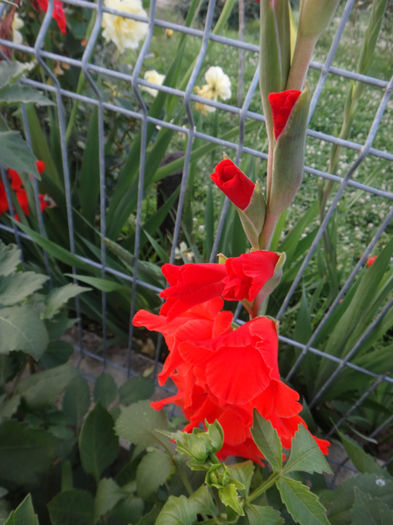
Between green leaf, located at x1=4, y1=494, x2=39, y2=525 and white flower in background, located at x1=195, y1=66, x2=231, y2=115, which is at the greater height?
white flower in background, located at x1=195, y1=66, x2=231, y2=115

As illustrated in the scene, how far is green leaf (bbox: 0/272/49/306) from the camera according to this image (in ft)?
2.60

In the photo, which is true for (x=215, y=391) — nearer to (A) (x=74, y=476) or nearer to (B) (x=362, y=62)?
(B) (x=362, y=62)

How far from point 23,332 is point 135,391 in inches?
10.9

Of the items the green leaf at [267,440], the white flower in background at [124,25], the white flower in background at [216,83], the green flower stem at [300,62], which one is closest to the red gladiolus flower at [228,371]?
the green leaf at [267,440]

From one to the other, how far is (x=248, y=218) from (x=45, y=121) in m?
1.47

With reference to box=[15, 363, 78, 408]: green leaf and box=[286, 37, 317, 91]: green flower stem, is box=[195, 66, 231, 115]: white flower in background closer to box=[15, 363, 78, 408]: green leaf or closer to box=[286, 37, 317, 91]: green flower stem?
box=[15, 363, 78, 408]: green leaf

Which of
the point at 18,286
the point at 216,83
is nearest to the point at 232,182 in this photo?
the point at 18,286

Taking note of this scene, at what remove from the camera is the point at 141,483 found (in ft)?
2.29

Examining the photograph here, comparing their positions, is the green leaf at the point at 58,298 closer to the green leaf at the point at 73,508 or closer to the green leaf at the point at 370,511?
the green leaf at the point at 73,508

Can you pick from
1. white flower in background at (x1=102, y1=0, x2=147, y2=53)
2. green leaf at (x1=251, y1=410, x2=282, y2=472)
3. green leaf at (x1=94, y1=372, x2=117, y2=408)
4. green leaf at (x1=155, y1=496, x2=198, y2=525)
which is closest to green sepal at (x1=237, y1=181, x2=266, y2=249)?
green leaf at (x1=251, y1=410, x2=282, y2=472)

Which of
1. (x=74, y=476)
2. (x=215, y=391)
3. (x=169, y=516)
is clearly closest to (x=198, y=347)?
(x=215, y=391)

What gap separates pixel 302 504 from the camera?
1.54ft

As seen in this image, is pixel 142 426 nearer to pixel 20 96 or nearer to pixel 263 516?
pixel 263 516

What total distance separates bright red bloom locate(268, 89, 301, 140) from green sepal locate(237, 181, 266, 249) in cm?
6
